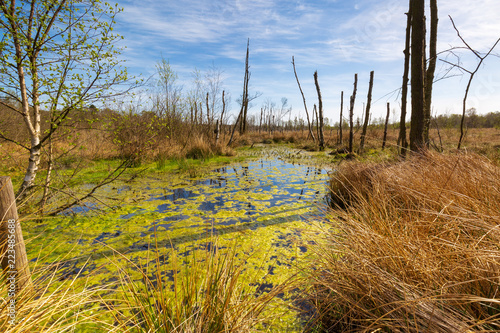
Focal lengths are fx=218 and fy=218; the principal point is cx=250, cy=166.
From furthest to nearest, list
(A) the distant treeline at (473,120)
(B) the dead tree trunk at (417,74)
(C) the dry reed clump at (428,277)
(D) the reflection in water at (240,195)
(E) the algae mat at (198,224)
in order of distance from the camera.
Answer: (A) the distant treeline at (473,120) < (B) the dead tree trunk at (417,74) < (D) the reflection in water at (240,195) < (E) the algae mat at (198,224) < (C) the dry reed clump at (428,277)

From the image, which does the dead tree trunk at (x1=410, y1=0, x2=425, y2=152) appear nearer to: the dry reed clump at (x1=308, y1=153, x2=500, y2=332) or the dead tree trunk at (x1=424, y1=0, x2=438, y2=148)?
the dead tree trunk at (x1=424, y1=0, x2=438, y2=148)

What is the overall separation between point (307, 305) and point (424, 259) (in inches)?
39.5

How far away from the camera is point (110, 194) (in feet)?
14.9

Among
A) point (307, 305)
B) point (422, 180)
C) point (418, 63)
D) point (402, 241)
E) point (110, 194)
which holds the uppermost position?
point (418, 63)

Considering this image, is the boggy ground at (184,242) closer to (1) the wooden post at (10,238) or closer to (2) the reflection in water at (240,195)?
(2) the reflection in water at (240,195)

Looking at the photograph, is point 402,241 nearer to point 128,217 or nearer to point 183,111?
point 128,217

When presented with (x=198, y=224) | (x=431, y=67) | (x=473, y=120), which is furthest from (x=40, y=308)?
(x=473, y=120)

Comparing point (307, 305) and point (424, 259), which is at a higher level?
point (424, 259)

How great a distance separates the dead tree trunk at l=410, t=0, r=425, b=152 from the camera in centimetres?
391

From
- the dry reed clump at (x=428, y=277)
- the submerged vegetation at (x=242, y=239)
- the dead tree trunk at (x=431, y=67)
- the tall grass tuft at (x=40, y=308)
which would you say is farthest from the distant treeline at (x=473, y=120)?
the tall grass tuft at (x=40, y=308)

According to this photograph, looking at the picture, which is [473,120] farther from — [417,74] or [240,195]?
[240,195]

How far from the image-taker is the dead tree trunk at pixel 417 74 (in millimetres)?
3915

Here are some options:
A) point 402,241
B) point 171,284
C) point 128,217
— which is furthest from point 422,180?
point 128,217

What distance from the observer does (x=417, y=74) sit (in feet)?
13.4
